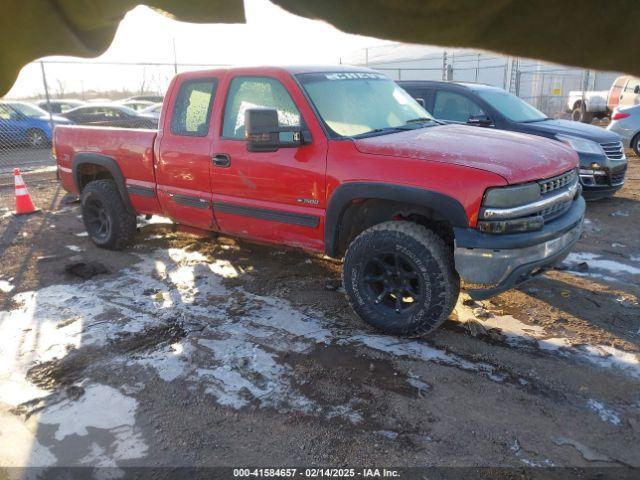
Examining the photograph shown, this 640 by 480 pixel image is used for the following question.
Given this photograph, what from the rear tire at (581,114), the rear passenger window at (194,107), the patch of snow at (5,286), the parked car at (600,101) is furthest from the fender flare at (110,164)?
the rear tire at (581,114)

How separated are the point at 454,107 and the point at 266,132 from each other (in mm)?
4285

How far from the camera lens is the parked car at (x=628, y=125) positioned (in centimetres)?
1066

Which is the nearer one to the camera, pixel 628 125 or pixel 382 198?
pixel 382 198

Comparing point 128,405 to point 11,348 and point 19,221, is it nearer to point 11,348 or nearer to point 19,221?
point 11,348

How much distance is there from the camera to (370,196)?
3.54 metres

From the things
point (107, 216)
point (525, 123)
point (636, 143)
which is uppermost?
point (525, 123)

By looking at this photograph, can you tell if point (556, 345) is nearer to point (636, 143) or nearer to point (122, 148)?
point (122, 148)

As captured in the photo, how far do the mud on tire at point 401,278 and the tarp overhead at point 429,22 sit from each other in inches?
89.2

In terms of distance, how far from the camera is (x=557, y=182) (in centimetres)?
350

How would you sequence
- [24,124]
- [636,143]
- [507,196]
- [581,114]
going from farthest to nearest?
[581,114], [24,124], [636,143], [507,196]

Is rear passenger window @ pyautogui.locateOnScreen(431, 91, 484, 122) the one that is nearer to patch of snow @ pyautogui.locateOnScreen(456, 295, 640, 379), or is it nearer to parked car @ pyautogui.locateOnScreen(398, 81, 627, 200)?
parked car @ pyautogui.locateOnScreen(398, 81, 627, 200)

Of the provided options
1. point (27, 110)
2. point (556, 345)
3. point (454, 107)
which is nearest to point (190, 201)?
point (556, 345)

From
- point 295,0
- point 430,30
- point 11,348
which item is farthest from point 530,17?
Result: point 11,348

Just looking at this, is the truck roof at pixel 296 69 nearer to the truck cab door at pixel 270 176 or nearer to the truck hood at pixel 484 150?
the truck cab door at pixel 270 176
